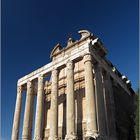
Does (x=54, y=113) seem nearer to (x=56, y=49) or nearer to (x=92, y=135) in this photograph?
(x=92, y=135)

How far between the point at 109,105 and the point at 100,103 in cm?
277

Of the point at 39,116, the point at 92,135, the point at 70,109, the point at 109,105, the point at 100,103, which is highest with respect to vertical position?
the point at 109,105

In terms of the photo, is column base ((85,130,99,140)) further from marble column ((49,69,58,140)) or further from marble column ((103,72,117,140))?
marble column ((49,69,58,140))

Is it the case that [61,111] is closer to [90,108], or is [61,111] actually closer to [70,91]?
[70,91]

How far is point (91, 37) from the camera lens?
24.8 meters

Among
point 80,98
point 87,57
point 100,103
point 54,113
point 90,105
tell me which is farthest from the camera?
point 80,98

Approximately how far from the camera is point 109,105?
22.8 m

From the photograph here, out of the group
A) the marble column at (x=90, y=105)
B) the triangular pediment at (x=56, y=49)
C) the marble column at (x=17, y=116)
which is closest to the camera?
the marble column at (x=90, y=105)

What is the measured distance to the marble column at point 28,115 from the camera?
23484mm

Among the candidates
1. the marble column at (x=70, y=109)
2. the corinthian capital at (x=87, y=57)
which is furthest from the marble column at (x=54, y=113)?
the corinthian capital at (x=87, y=57)

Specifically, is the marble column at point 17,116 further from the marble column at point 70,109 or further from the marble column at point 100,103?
the marble column at point 100,103

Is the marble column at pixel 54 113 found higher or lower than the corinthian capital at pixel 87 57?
lower

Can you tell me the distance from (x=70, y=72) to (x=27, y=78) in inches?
297

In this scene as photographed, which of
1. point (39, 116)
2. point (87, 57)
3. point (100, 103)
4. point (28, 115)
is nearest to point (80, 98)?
point (100, 103)
